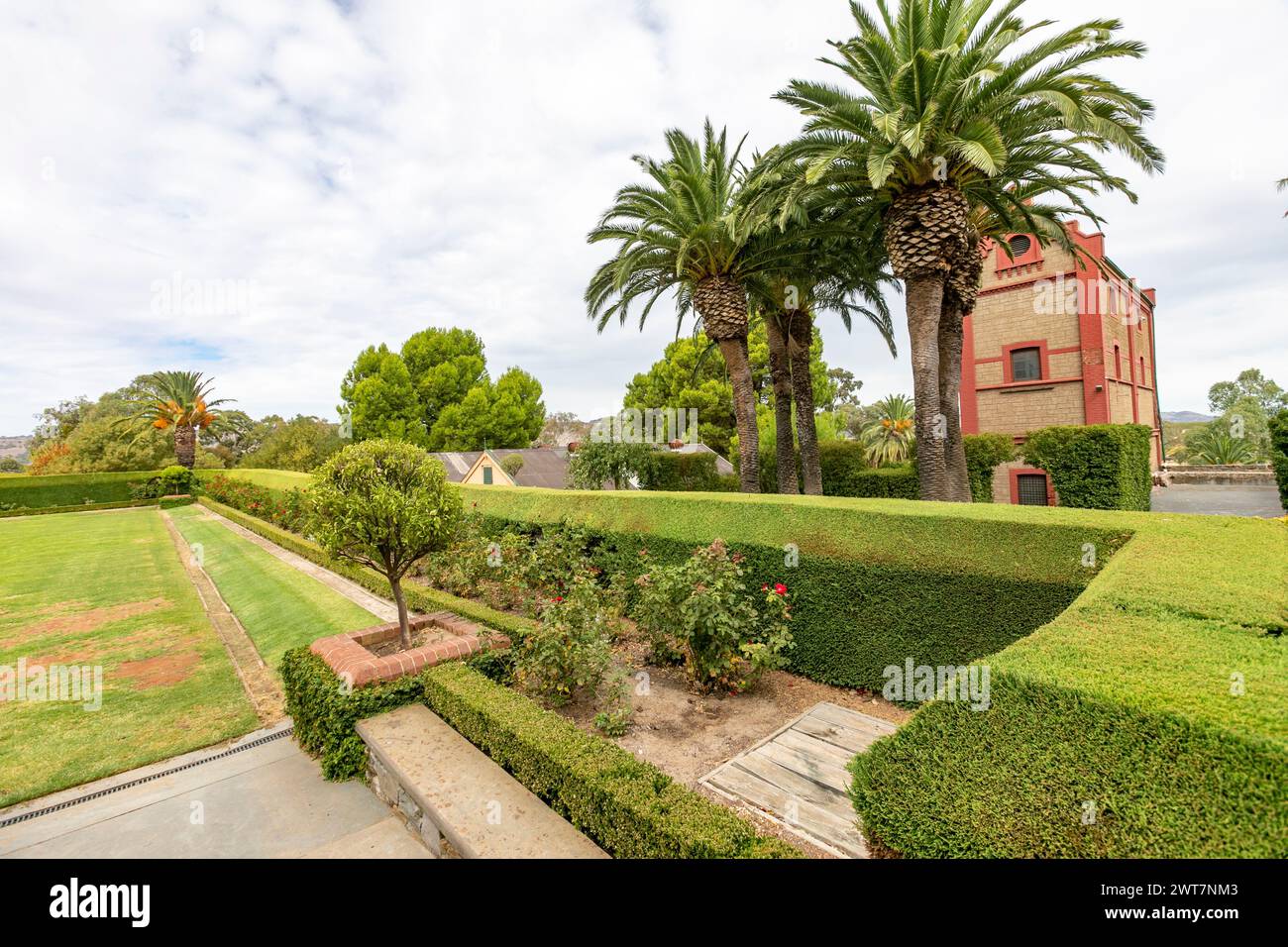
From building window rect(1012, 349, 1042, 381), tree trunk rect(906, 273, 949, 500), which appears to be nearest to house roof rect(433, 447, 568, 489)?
building window rect(1012, 349, 1042, 381)

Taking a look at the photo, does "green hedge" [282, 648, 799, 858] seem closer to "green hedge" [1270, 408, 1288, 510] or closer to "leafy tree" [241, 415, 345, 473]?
"green hedge" [1270, 408, 1288, 510]

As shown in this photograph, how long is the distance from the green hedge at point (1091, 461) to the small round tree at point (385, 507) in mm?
15491

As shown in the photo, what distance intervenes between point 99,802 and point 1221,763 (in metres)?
7.90

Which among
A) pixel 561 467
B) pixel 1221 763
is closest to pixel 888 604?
pixel 1221 763

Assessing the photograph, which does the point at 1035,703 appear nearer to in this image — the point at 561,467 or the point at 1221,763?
the point at 1221,763

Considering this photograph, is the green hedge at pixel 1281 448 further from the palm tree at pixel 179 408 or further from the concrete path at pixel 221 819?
the palm tree at pixel 179 408

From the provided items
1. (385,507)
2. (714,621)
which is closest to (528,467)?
(385,507)

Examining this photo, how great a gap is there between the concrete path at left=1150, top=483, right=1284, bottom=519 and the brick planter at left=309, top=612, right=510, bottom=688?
66.4 feet

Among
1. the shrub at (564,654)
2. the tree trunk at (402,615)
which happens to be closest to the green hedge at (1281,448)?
the shrub at (564,654)

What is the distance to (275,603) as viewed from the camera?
36.3ft

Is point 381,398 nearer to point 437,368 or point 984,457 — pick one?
point 437,368

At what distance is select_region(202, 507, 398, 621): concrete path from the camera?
404 inches

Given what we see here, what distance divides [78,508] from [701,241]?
41421 mm

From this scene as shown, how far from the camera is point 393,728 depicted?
208 inches
